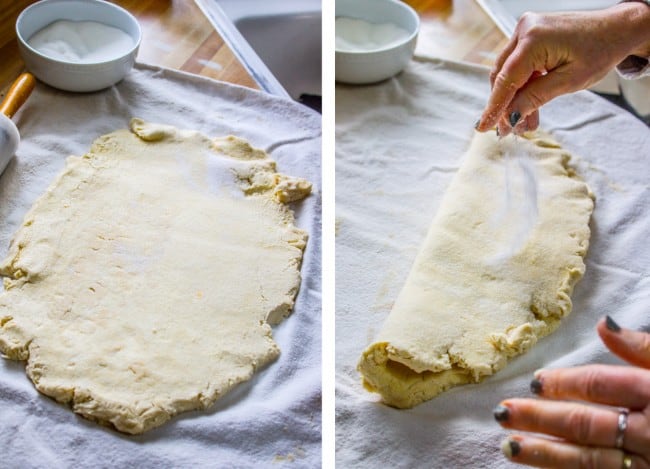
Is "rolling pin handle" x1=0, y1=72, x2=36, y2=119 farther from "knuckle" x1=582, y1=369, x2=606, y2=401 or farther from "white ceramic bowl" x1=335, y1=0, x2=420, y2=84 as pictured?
"knuckle" x1=582, y1=369, x2=606, y2=401

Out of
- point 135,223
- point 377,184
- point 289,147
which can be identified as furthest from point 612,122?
point 135,223

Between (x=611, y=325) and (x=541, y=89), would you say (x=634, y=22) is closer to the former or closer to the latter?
(x=541, y=89)

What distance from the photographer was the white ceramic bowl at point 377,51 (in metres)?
1.36

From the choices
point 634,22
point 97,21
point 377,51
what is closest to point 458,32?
point 377,51

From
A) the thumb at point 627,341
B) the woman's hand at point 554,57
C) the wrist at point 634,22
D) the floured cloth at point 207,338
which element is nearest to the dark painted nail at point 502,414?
the thumb at point 627,341

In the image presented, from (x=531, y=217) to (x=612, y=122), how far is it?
1.16 ft

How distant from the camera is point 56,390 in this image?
0.90 meters

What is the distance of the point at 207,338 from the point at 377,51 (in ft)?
2.02

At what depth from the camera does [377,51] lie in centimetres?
135

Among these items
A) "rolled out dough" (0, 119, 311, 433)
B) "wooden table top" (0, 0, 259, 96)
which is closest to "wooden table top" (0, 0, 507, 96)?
"wooden table top" (0, 0, 259, 96)

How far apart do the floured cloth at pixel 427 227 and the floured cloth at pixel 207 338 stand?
46mm

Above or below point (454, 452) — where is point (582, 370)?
above

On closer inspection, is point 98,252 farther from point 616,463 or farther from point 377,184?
point 616,463

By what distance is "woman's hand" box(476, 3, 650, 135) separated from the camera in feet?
3.37
